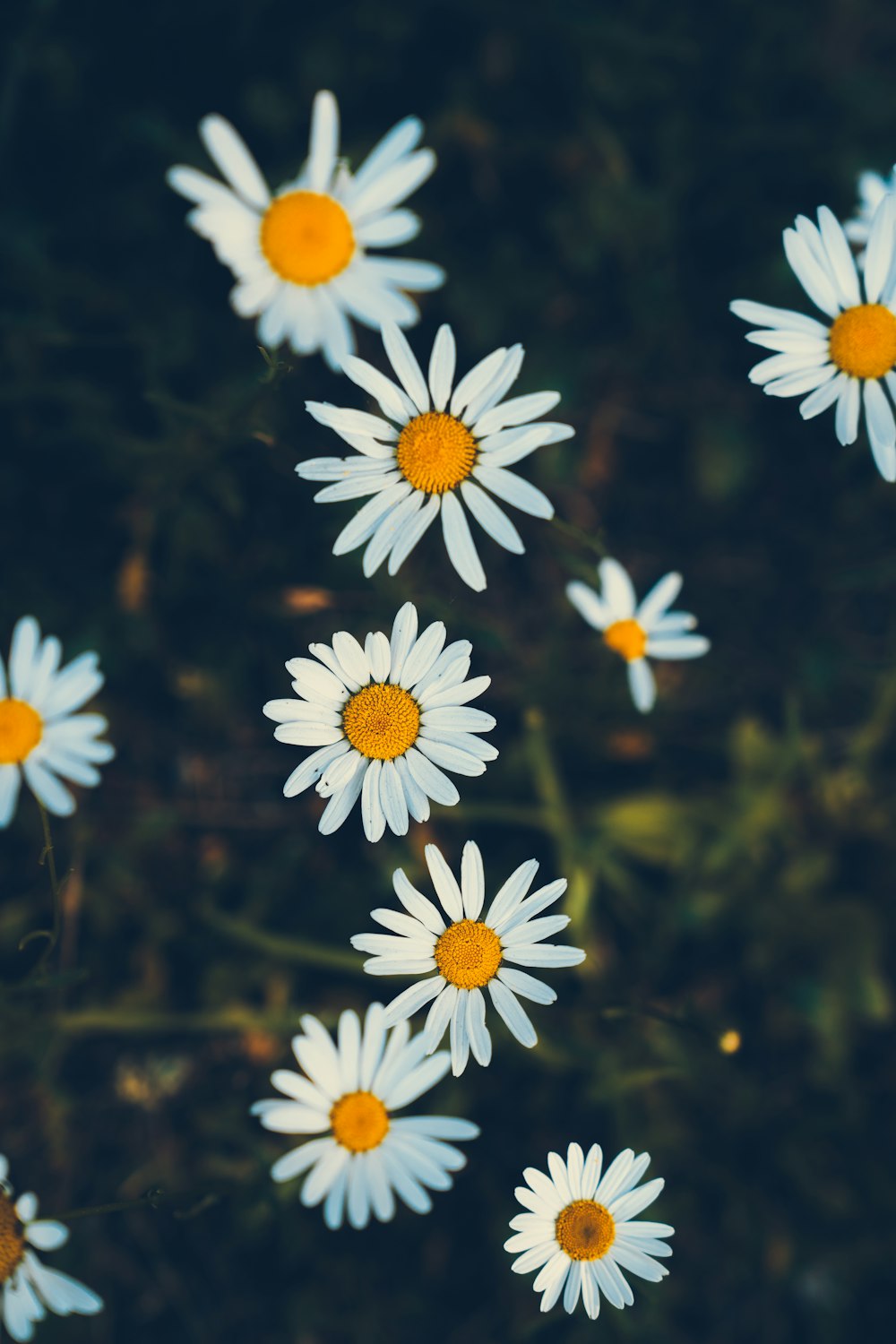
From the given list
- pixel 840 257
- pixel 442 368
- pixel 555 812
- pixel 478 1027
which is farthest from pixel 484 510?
pixel 555 812

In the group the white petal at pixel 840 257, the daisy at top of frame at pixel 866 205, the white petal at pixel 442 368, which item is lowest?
the white petal at pixel 442 368

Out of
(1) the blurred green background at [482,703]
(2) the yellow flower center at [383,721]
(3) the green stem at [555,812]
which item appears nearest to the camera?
(2) the yellow flower center at [383,721]

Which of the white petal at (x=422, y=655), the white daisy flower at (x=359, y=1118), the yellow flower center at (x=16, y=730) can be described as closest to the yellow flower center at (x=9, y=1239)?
the white daisy flower at (x=359, y=1118)

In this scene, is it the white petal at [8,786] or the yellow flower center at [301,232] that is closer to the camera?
the white petal at [8,786]

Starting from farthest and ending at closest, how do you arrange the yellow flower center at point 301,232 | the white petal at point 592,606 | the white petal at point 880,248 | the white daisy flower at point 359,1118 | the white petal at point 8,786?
the white petal at point 592,606 < the yellow flower center at point 301,232 < the white petal at point 8,786 < the white daisy flower at point 359,1118 < the white petal at point 880,248

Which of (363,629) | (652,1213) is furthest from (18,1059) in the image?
(652,1213)

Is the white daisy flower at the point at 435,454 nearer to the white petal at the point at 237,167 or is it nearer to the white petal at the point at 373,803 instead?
the white petal at the point at 373,803

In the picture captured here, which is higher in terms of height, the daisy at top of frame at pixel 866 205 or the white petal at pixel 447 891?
the daisy at top of frame at pixel 866 205

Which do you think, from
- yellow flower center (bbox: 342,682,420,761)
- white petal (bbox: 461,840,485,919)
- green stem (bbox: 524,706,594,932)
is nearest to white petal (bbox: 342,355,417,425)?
yellow flower center (bbox: 342,682,420,761)
